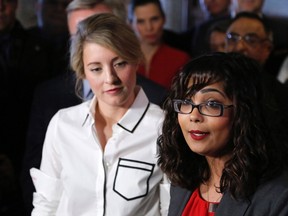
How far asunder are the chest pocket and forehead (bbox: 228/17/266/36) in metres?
1.18

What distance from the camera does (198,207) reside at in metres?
1.62

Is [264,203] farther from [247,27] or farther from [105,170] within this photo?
[247,27]

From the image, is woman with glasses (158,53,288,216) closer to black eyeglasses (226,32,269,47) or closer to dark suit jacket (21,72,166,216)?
dark suit jacket (21,72,166,216)

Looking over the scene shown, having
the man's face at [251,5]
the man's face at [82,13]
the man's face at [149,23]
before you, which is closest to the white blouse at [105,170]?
the man's face at [82,13]

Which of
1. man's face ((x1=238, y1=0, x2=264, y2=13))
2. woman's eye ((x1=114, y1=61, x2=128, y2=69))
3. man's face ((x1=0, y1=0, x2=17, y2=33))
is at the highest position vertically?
woman's eye ((x1=114, y1=61, x2=128, y2=69))

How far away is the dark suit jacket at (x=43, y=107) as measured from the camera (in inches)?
90.2

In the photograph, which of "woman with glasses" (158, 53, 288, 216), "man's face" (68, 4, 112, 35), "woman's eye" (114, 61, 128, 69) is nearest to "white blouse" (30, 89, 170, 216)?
"woman's eye" (114, 61, 128, 69)

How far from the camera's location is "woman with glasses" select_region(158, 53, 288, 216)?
149 centimetres

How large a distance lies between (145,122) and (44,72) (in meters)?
1.23

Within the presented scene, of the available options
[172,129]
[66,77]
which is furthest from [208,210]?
[66,77]

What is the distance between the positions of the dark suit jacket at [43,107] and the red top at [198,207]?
66 centimetres

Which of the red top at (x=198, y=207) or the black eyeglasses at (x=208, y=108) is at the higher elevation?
the black eyeglasses at (x=208, y=108)

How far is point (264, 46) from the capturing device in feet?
8.94

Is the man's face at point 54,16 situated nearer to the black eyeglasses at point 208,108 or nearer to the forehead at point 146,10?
the forehead at point 146,10
